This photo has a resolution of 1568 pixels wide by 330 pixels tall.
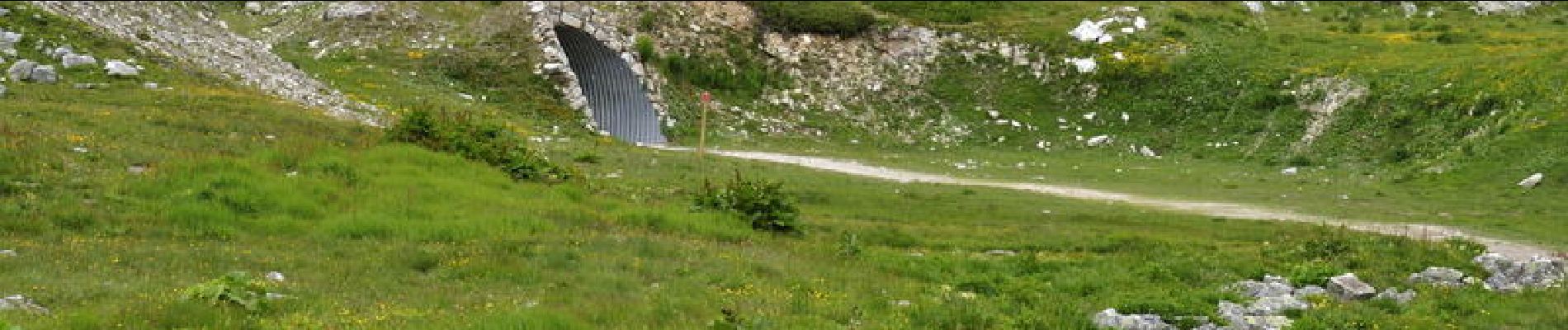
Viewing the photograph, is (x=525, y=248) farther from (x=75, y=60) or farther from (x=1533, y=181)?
(x=1533, y=181)

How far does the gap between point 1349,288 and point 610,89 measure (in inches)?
1767

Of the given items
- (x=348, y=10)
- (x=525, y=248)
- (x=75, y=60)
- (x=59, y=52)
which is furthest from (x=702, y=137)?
(x=525, y=248)

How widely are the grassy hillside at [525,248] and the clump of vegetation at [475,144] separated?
2.31ft

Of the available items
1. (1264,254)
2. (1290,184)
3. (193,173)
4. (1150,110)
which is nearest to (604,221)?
(193,173)

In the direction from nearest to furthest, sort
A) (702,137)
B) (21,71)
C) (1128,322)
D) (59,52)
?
(1128,322)
(21,71)
(59,52)
(702,137)

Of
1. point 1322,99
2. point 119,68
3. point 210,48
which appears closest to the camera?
point 119,68

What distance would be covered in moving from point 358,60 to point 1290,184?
38.5 metres

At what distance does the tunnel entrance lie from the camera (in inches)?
2226

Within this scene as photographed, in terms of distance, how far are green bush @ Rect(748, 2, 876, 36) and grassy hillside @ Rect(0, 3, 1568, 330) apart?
3451 cm

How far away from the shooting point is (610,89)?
60.2 m

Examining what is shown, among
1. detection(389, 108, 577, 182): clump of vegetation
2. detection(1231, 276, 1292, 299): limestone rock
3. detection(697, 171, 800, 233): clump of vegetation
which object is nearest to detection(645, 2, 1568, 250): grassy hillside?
detection(1231, 276, 1292, 299): limestone rock

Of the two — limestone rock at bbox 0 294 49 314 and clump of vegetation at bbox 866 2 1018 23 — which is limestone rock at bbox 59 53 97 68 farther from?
clump of vegetation at bbox 866 2 1018 23

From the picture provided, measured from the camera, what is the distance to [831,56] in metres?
66.3

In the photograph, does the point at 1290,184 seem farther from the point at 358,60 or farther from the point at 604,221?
the point at 358,60
